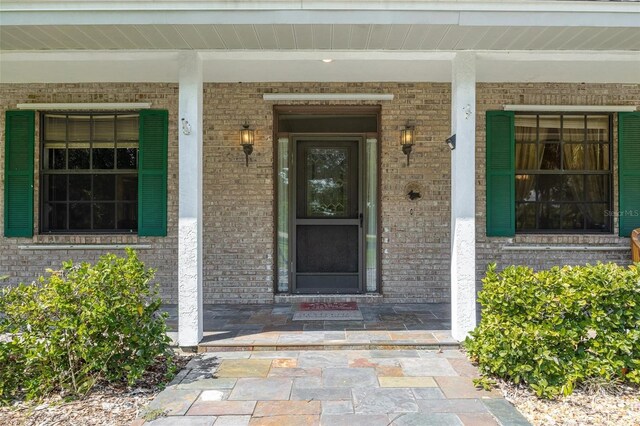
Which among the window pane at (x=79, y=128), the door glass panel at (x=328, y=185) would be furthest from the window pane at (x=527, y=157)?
the window pane at (x=79, y=128)

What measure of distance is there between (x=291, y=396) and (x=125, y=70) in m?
3.90

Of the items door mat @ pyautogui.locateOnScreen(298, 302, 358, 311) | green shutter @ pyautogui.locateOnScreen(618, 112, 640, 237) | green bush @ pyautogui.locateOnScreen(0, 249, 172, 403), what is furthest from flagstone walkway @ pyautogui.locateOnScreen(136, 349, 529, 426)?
green shutter @ pyautogui.locateOnScreen(618, 112, 640, 237)

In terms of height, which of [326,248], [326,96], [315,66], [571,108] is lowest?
[326,248]

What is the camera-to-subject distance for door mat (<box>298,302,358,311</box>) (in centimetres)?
524

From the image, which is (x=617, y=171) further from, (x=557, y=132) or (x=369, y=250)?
(x=369, y=250)

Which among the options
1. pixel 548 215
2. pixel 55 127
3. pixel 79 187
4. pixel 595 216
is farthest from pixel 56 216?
pixel 595 216

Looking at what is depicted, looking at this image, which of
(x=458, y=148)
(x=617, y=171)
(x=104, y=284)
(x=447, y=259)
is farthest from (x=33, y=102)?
(x=617, y=171)

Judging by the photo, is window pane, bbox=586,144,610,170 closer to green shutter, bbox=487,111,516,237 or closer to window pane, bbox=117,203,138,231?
green shutter, bbox=487,111,516,237

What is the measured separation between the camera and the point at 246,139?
548 cm

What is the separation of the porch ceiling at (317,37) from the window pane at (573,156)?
6.15 feet

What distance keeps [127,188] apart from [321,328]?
3164mm

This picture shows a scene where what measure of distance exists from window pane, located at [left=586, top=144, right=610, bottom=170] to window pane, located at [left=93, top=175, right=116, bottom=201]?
620 cm

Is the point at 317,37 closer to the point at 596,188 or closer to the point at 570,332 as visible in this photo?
the point at 570,332

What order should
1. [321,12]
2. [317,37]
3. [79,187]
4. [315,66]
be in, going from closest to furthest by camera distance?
[321,12]
[317,37]
[315,66]
[79,187]
